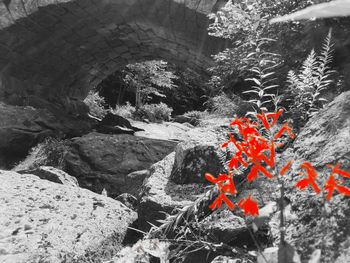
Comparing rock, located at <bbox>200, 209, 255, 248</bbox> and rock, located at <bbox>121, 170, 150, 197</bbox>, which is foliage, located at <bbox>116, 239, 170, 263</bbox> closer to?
rock, located at <bbox>200, 209, 255, 248</bbox>

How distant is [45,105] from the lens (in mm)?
8234

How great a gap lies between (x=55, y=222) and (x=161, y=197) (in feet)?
1.89

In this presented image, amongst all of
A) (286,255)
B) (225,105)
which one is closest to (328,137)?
(286,255)

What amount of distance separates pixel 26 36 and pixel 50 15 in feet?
2.99

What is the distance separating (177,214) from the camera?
4.53ft

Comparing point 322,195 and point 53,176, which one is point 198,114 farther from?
point 322,195

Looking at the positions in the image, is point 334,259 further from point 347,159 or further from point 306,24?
point 306,24

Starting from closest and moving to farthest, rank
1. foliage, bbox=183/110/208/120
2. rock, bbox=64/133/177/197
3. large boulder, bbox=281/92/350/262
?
large boulder, bbox=281/92/350/262 → foliage, bbox=183/110/208/120 → rock, bbox=64/133/177/197

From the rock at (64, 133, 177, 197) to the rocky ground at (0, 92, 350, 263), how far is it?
1.90 meters

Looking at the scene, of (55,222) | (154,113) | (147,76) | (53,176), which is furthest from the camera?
(147,76)

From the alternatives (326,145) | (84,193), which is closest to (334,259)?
(326,145)

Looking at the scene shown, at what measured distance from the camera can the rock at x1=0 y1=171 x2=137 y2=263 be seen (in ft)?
5.03

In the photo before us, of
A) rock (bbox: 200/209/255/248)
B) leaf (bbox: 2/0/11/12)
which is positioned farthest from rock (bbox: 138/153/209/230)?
leaf (bbox: 2/0/11/12)

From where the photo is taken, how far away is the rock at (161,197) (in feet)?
6.02
